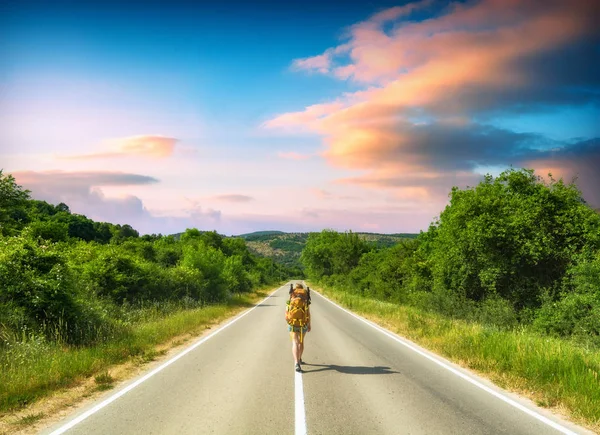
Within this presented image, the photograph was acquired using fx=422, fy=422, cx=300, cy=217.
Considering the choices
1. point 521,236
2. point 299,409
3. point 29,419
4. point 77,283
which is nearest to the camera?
point 29,419

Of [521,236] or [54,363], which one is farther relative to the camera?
[521,236]

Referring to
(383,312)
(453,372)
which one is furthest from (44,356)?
(383,312)

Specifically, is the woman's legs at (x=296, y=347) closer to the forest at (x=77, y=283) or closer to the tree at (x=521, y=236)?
the forest at (x=77, y=283)

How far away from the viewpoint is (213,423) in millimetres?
5766

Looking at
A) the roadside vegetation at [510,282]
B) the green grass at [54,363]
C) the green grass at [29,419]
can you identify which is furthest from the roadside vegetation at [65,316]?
the roadside vegetation at [510,282]

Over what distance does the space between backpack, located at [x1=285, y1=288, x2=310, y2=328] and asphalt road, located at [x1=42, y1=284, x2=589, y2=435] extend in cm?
107

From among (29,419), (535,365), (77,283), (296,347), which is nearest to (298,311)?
(296,347)

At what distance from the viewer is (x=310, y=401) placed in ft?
22.6

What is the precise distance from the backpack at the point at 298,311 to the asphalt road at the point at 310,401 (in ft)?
3.51

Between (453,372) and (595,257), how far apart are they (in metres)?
14.7

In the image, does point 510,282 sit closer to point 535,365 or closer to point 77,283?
point 535,365

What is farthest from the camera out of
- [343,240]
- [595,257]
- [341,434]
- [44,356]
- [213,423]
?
[343,240]

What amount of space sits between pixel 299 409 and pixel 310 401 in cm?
51

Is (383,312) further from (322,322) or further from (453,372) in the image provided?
(453,372)
